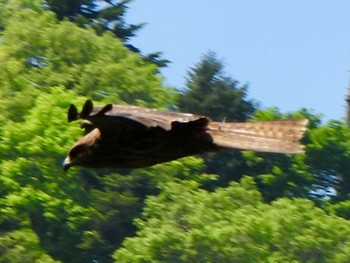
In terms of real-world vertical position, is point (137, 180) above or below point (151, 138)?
below

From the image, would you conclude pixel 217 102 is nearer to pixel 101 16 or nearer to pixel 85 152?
pixel 101 16

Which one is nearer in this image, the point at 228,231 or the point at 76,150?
the point at 76,150

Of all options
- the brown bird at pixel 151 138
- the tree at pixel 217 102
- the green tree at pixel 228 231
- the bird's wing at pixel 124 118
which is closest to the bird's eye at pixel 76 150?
the brown bird at pixel 151 138

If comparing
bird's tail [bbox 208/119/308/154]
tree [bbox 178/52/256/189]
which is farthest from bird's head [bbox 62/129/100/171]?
tree [bbox 178/52/256/189]

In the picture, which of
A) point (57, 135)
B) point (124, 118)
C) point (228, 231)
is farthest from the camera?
point (228, 231)

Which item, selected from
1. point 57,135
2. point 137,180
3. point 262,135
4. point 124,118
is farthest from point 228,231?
point 124,118

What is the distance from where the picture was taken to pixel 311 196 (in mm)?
45250

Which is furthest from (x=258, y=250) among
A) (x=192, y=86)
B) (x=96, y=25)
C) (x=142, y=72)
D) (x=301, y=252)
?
(x=96, y=25)

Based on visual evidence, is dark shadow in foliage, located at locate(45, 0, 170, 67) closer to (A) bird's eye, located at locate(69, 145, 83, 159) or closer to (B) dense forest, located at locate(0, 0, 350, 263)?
(B) dense forest, located at locate(0, 0, 350, 263)

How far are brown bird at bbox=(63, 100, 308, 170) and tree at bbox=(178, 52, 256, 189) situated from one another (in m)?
34.5

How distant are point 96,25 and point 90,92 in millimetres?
9716

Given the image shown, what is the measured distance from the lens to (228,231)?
37.6m

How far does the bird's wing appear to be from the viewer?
26.4 ft

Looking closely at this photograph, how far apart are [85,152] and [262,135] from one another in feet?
2.98
